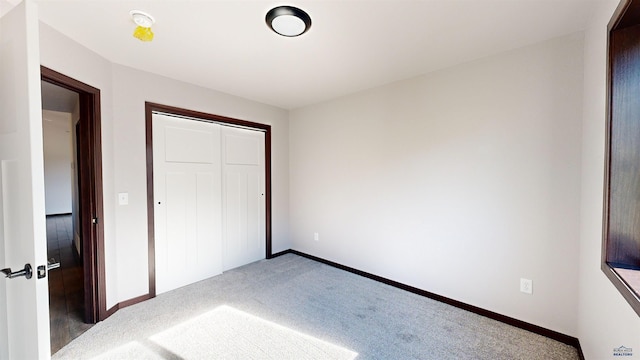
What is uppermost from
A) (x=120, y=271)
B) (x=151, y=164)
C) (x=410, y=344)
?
(x=151, y=164)

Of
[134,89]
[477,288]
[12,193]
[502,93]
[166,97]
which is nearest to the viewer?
[12,193]

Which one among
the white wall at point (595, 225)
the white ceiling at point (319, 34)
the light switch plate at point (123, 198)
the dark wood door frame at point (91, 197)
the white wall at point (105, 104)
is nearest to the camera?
the white wall at point (595, 225)

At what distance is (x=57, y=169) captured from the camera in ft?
24.9

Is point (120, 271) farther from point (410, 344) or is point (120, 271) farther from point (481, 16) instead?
point (481, 16)

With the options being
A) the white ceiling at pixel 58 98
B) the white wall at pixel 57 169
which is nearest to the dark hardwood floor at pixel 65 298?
the white ceiling at pixel 58 98

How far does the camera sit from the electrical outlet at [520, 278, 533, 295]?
6.76ft

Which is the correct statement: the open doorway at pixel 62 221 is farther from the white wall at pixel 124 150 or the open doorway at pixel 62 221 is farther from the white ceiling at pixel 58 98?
the white wall at pixel 124 150

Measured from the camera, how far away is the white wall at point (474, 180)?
6.33 ft

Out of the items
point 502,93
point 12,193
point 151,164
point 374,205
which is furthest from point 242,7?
point 374,205

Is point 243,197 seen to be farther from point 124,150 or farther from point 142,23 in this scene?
point 142,23

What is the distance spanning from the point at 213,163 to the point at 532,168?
10.7 feet

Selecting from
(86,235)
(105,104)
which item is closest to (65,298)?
(86,235)

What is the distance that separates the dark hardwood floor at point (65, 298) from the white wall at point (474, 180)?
270 cm

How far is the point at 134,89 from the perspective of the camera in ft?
8.22
